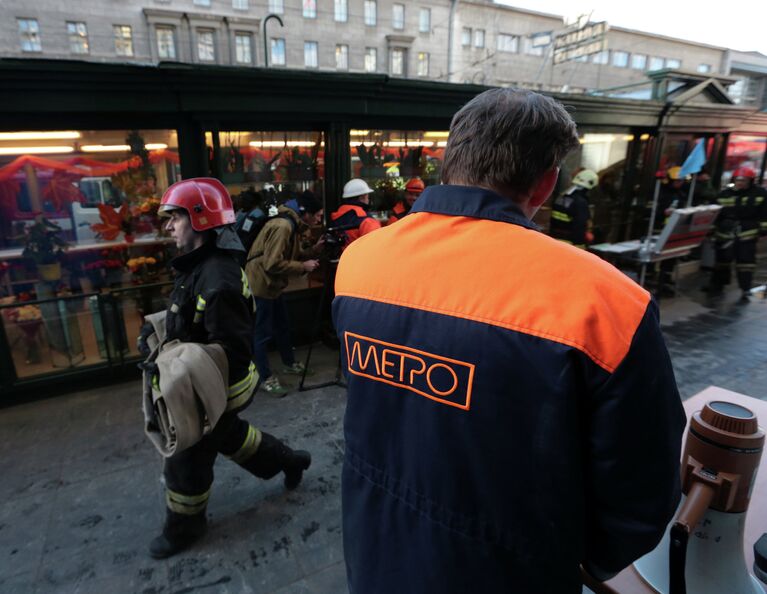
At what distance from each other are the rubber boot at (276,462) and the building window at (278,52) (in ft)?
119

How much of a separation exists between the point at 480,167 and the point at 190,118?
15.3 feet

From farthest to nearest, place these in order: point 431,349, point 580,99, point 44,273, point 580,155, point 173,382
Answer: point 580,155 → point 580,99 → point 44,273 → point 173,382 → point 431,349

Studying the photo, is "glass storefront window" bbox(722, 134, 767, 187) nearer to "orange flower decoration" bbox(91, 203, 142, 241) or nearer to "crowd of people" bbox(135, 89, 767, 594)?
"orange flower decoration" bbox(91, 203, 142, 241)

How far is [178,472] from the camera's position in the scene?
2.80 meters

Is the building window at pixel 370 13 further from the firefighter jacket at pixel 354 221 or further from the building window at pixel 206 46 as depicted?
the firefighter jacket at pixel 354 221

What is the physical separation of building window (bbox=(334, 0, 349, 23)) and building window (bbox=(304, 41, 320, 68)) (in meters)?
2.61

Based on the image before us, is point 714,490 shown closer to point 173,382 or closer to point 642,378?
point 642,378

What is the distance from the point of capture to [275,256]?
4.60 meters

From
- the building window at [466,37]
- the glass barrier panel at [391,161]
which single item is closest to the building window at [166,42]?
the building window at [466,37]

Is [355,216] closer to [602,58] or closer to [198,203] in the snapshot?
[198,203]

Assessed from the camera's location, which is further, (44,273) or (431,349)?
(44,273)

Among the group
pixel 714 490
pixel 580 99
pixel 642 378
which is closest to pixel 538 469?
pixel 642 378

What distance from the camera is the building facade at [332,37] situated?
28922 mm

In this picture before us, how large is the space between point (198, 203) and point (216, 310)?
677 millimetres
